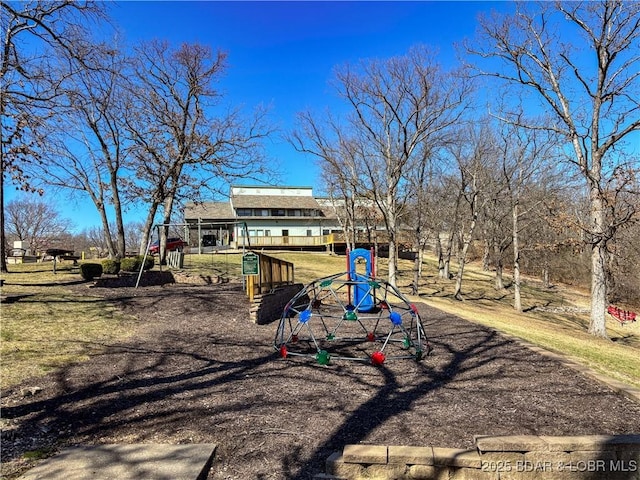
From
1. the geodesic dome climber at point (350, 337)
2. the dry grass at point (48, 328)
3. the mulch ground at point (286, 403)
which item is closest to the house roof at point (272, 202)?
the dry grass at point (48, 328)

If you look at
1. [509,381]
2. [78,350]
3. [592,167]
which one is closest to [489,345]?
[509,381]

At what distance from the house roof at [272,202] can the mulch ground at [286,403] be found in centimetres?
4232

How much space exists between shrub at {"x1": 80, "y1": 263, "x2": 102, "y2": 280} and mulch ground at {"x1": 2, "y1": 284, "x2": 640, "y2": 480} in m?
7.16

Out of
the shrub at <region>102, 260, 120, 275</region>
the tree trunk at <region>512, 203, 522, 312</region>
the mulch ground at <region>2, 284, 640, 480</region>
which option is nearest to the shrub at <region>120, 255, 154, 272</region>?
the shrub at <region>102, 260, 120, 275</region>

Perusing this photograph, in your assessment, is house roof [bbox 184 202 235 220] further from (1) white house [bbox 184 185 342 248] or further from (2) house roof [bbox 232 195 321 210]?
(2) house roof [bbox 232 195 321 210]

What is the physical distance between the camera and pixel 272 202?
50.6 meters

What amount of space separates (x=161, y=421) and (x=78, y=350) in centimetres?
335

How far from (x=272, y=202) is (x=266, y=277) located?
127ft

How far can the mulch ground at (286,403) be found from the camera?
13.6ft

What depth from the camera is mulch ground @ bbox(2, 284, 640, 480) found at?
13.6ft

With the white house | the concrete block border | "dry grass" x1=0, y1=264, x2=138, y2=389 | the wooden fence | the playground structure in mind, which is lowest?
the playground structure

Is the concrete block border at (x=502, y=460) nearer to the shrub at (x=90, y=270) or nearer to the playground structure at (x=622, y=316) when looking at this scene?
the shrub at (x=90, y=270)

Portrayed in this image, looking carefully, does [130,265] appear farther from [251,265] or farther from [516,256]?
[516,256]

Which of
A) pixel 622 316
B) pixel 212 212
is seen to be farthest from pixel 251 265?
pixel 212 212
